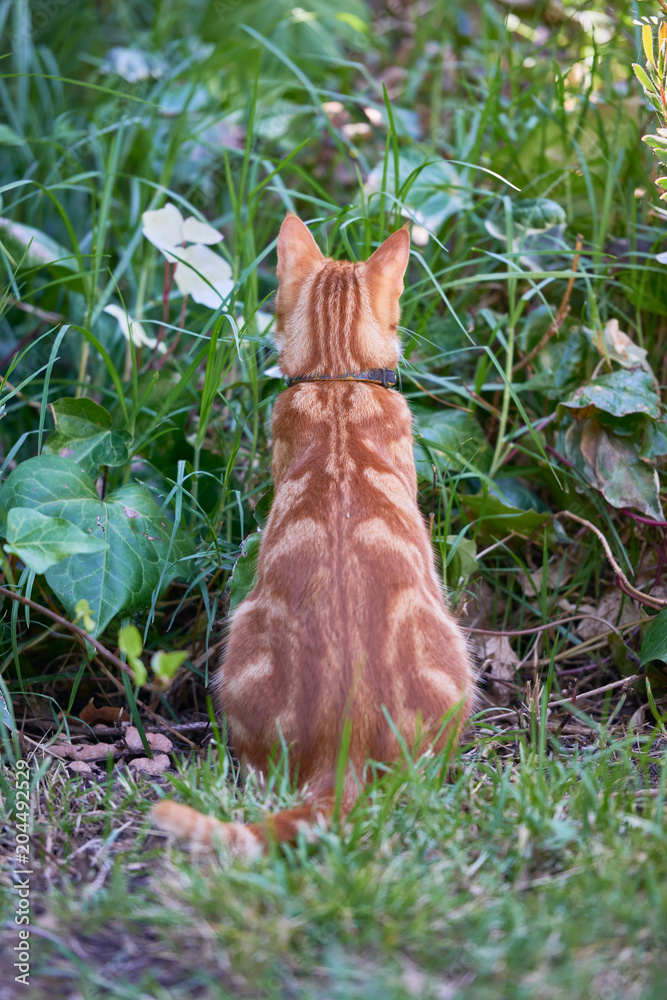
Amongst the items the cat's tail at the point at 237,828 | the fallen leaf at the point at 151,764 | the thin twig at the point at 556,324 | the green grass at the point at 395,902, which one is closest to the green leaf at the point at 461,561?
the thin twig at the point at 556,324

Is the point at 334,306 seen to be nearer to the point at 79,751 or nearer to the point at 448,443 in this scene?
the point at 448,443

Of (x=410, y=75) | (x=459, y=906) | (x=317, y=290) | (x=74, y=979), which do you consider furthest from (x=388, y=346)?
(x=410, y=75)

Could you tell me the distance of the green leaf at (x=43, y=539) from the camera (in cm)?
182

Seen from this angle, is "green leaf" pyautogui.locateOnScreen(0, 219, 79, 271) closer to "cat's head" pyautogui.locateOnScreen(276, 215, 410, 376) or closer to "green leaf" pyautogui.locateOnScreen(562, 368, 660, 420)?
"cat's head" pyautogui.locateOnScreen(276, 215, 410, 376)

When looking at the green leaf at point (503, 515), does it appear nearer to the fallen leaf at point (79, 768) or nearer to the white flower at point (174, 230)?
the white flower at point (174, 230)

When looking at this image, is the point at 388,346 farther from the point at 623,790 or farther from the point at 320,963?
the point at 320,963

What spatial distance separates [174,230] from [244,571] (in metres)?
1.16

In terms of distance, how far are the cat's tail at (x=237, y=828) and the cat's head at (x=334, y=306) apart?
1160 millimetres

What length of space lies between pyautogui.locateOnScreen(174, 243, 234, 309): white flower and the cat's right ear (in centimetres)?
36

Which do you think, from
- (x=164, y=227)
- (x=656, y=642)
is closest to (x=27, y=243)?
(x=164, y=227)

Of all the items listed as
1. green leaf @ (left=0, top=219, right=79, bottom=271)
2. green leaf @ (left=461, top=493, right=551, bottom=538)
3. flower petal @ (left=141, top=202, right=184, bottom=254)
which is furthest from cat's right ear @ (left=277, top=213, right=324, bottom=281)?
green leaf @ (left=0, top=219, right=79, bottom=271)

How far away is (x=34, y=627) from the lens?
104 inches

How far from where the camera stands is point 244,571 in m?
2.41

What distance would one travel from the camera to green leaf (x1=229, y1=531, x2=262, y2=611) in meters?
2.39
